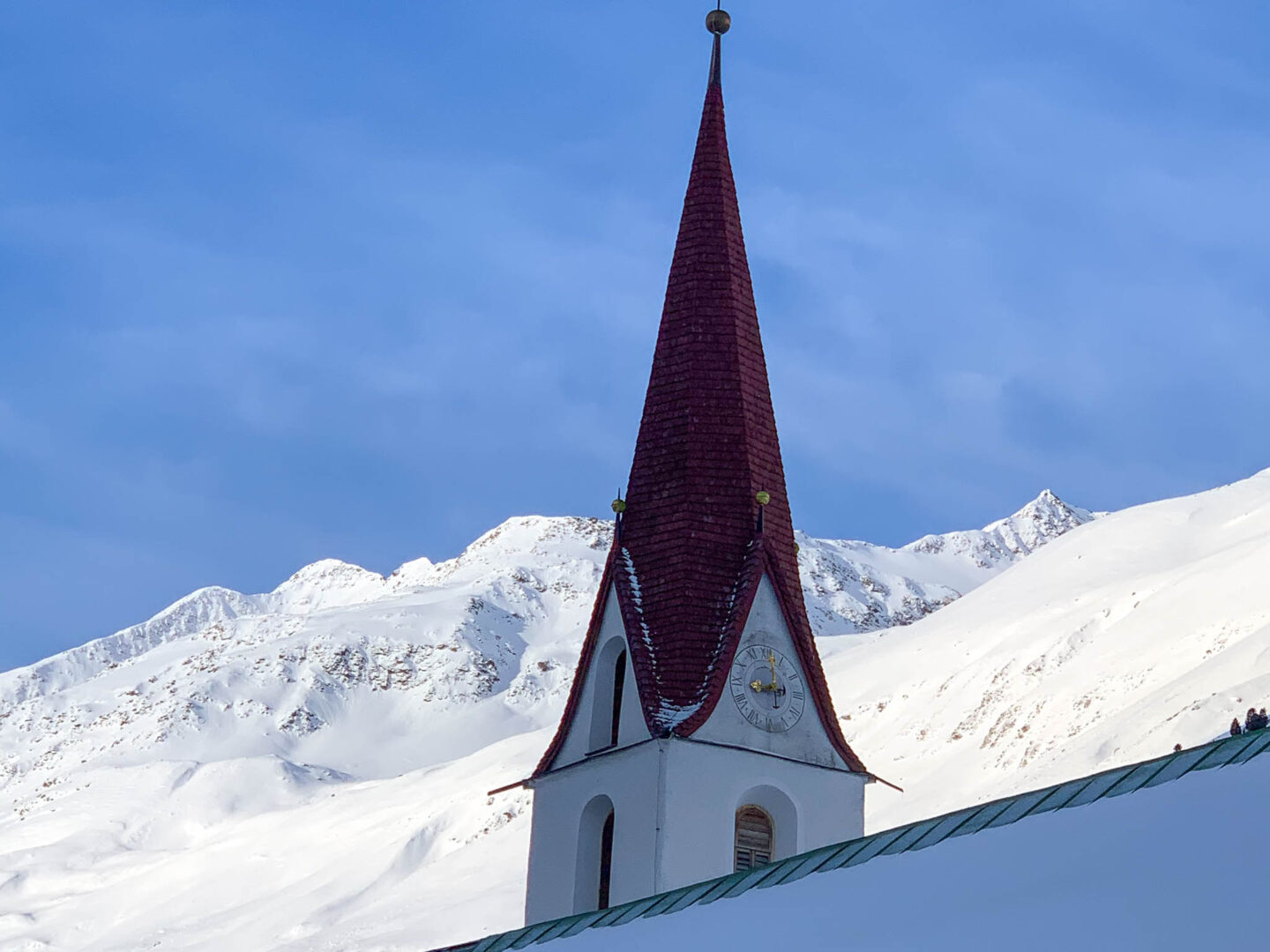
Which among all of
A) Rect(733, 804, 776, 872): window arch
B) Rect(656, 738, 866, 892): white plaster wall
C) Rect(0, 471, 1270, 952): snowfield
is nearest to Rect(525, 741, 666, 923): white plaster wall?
Rect(656, 738, 866, 892): white plaster wall

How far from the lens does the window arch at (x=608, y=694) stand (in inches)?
1151

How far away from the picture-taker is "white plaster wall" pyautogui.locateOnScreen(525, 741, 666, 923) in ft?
88.3

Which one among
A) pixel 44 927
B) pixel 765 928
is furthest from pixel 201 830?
pixel 765 928

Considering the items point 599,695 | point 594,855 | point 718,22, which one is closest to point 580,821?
point 594,855

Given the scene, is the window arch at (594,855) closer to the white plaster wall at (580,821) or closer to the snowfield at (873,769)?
the white plaster wall at (580,821)

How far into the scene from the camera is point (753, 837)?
2756 cm

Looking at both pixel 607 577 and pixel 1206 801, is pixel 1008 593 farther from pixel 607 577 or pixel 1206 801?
pixel 1206 801

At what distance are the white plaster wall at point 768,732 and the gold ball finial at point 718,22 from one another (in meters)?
8.65

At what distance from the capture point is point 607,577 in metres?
30.2

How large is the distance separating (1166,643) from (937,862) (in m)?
77.7

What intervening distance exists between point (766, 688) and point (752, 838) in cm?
197

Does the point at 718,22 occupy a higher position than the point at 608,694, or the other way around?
the point at 718,22

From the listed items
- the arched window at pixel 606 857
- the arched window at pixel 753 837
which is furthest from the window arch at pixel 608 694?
the arched window at pixel 753 837

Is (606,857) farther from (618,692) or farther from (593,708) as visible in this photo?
(618,692)
